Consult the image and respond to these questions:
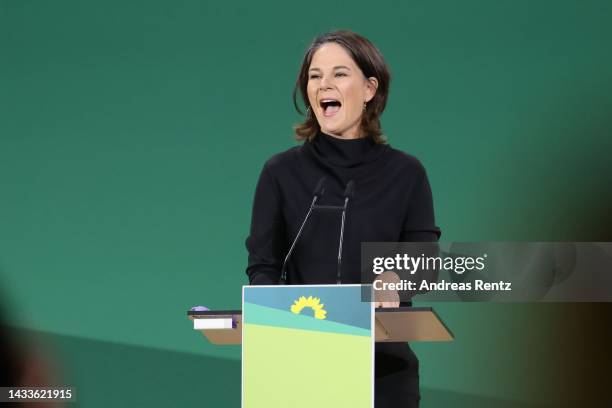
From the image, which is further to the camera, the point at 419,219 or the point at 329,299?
the point at 419,219

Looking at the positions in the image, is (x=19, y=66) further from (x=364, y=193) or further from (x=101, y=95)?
(x=364, y=193)

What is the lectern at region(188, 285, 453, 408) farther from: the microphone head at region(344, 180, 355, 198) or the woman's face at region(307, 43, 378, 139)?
the woman's face at region(307, 43, 378, 139)

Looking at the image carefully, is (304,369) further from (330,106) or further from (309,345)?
(330,106)

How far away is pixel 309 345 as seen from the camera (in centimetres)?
240

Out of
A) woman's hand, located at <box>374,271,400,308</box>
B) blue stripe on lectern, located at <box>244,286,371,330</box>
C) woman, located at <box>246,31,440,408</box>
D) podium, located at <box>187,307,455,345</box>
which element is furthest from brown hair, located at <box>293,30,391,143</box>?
blue stripe on lectern, located at <box>244,286,371,330</box>

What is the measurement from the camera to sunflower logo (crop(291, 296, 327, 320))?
7.82 feet

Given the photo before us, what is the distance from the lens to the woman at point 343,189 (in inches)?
112

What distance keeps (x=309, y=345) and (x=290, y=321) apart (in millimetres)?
67

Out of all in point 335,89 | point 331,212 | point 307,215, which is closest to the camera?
point 307,215

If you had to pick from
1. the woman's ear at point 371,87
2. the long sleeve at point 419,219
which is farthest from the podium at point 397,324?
the woman's ear at point 371,87

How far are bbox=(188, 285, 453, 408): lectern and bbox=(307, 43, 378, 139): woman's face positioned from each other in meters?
0.79

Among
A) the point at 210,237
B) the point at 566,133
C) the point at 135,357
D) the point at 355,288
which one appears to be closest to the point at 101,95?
the point at 210,237

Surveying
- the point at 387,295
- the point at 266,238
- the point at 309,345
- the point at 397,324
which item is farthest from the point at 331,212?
the point at 309,345

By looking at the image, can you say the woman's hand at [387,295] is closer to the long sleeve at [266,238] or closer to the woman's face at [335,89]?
the long sleeve at [266,238]
